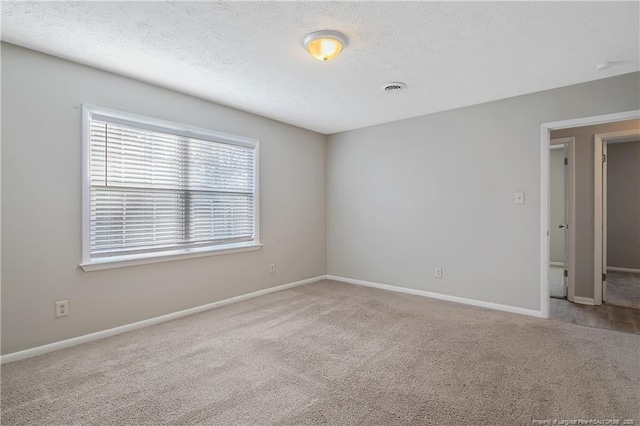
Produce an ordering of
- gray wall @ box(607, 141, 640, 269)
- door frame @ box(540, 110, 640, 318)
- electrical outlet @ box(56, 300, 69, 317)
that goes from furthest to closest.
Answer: gray wall @ box(607, 141, 640, 269) → door frame @ box(540, 110, 640, 318) → electrical outlet @ box(56, 300, 69, 317)

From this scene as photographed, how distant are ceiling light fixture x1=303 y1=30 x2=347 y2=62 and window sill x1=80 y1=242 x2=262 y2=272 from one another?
2.41m

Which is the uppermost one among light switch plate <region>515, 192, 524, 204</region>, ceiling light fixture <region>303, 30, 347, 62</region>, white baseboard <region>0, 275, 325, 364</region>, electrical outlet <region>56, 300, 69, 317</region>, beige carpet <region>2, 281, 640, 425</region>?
ceiling light fixture <region>303, 30, 347, 62</region>

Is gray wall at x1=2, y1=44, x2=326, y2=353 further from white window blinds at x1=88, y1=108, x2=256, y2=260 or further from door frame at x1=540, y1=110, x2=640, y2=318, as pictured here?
door frame at x1=540, y1=110, x2=640, y2=318

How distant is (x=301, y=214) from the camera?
190 inches

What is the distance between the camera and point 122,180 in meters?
2.94

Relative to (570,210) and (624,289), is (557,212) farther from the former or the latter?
(570,210)

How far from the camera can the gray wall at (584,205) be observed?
386 cm

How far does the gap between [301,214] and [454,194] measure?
218 centimetres

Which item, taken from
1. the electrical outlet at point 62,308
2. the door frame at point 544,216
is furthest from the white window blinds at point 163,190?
the door frame at point 544,216

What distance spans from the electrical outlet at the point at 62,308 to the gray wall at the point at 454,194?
348cm

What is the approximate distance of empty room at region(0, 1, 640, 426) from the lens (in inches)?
77.7

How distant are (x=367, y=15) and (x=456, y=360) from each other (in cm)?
254

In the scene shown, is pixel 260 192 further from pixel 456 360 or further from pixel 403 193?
pixel 456 360

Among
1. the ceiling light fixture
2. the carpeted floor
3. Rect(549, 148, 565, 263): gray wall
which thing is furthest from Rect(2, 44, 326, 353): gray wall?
Rect(549, 148, 565, 263): gray wall
